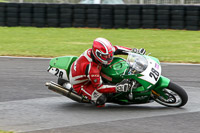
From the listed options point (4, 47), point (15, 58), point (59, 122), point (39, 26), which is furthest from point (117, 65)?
point (39, 26)

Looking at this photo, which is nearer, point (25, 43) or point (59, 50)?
point (59, 50)

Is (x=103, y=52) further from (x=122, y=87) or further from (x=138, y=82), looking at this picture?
(x=138, y=82)

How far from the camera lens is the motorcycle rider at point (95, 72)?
586 cm

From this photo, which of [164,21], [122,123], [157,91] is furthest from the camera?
[164,21]

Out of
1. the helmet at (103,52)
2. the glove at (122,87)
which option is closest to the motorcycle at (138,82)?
the glove at (122,87)

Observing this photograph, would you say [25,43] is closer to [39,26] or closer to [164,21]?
[39,26]

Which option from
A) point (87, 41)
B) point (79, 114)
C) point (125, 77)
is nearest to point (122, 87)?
point (125, 77)

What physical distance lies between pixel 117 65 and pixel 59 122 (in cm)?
130

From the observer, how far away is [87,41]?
46.9 ft

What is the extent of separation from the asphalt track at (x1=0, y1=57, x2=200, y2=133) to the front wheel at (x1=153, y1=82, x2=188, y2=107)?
4.2 inches

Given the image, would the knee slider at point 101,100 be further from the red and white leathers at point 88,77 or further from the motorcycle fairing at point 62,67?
the motorcycle fairing at point 62,67

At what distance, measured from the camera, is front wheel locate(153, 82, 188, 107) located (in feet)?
19.4

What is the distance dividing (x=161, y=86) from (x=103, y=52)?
102 cm

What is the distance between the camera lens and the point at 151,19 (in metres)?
15.6
